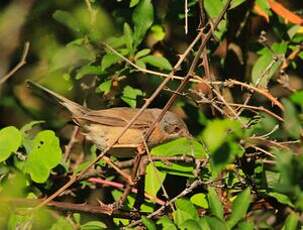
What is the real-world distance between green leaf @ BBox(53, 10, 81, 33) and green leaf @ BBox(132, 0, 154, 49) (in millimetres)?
379

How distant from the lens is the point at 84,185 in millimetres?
4367

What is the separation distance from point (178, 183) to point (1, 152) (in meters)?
1.32

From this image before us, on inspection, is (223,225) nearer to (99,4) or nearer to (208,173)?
(208,173)

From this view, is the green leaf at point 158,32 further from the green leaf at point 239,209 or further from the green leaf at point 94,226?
the green leaf at point 239,209

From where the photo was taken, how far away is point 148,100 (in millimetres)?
2797

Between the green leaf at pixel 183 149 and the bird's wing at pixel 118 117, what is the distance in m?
0.78

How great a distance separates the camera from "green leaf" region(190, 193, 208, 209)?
3.46 metres

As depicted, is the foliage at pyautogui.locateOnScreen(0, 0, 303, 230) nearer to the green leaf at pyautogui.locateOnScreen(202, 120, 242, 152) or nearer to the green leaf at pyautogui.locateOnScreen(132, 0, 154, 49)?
the green leaf at pyautogui.locateOnScreen(132, 0, 154, 49)

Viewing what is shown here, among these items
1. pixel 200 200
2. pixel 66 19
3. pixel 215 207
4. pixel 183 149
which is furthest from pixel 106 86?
pixel 215 207

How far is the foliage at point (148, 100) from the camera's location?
10.2 ft

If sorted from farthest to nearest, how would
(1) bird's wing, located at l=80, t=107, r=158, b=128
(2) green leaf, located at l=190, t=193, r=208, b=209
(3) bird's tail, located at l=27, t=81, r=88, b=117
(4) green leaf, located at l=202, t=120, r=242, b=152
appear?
1. (1) bird's wing, located at l=80, t=107, r=158, b=128
2. (3) bird's tail, located at l=27, t=81, r=88, b=117
3. (2) green leaf, located at l=190, t=193, r=208, b=209
4. (4) green leaf, located at l=202, t=120, r=242, b=152

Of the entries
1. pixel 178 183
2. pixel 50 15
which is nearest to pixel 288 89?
pixel 178 183

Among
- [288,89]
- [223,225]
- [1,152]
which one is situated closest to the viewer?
[223,225]

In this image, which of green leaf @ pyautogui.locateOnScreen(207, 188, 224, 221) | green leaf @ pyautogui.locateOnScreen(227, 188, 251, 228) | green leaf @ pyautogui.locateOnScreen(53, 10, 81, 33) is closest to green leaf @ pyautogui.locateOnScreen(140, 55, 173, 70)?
green leaf @ pyautogui.locateOnScreen(53, 10, 81, 33)
